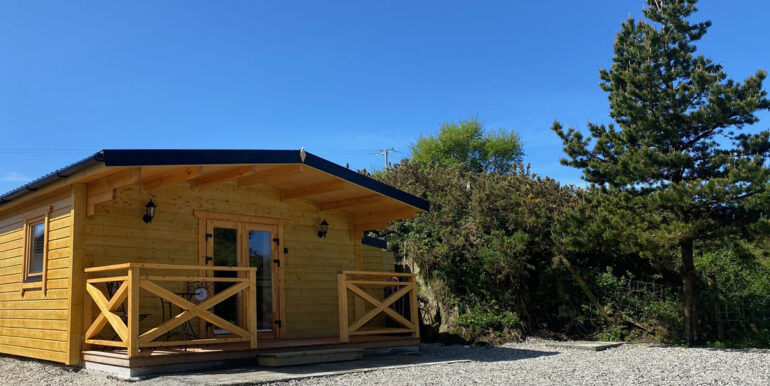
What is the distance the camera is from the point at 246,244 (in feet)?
28.3

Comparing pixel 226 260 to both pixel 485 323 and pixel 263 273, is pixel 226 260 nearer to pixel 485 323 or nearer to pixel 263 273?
pixel 263 273

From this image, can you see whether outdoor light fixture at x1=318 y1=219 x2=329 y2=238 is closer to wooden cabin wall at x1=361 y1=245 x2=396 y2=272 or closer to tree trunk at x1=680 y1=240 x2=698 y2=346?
wooden cabin wall at x1=361 y1=245 x2=396 y2=272

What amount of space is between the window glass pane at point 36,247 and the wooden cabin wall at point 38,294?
225mm

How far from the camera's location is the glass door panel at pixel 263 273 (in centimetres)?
866

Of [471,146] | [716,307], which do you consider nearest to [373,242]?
[716,307]

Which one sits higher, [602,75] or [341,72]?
[341,72]

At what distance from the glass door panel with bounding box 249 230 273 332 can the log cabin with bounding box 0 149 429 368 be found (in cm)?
2

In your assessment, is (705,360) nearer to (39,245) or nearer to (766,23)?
(766,23)

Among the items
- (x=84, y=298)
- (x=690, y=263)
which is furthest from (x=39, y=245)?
(x=690, y=263)

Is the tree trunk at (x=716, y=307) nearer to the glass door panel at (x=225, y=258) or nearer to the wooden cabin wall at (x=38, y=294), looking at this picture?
the glass door panel at (x=225, y=258)

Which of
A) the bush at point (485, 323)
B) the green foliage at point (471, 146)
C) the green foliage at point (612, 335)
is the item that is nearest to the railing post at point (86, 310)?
the bush at point (485, 323)

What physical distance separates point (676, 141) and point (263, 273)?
7.13 meters

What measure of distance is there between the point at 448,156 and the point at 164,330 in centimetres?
2686

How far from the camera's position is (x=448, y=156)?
106ft
